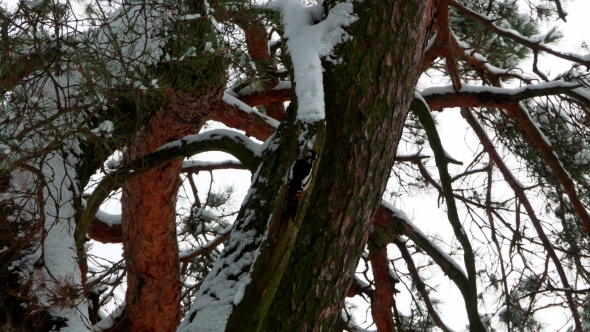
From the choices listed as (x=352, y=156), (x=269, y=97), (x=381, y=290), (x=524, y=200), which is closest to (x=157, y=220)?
(x=269, y=97)

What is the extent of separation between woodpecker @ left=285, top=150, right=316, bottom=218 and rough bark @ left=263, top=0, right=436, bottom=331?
24 centimetres

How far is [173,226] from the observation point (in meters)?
2.69

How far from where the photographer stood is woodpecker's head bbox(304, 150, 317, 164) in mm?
1028

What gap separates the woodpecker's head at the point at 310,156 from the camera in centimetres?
103

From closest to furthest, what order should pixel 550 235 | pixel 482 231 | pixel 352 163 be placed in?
1. pixel 352 163
2. pixel 482 231
3. pixel 550 235

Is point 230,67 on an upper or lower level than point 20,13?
upper

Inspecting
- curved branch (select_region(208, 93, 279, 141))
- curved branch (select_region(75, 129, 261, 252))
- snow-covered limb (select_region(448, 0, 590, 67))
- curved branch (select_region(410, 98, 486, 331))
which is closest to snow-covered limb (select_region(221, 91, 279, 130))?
curved branch (select_region(208, 93, 279, 141))

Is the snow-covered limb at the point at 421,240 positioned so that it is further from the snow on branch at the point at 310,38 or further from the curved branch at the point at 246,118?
the snow on branch at the point at 310,38

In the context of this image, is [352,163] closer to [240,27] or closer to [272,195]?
[272,195]

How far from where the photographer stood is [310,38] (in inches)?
53.1

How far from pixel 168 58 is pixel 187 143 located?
292mm

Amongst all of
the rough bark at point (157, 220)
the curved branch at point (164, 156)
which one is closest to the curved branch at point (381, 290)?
the rough bark at point (157, 220)

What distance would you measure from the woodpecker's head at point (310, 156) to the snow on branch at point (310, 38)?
0.36ft

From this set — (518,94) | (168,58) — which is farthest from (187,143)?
(518,94)
